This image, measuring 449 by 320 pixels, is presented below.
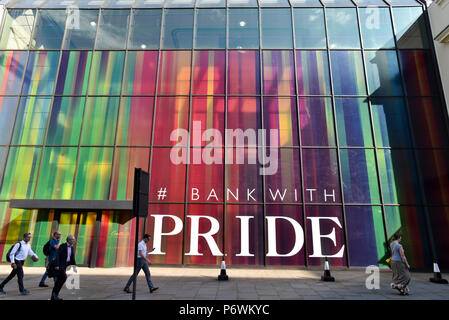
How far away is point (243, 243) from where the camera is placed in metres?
11.9

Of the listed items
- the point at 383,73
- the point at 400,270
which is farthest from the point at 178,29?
the point at 400,270

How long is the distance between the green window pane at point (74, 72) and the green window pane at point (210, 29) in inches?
255

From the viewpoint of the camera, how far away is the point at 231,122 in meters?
13.4

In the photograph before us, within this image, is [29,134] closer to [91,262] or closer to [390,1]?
[91,262]

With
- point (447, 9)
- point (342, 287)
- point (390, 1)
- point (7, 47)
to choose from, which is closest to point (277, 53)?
point (390, 1)

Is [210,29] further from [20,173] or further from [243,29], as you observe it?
[20,173]

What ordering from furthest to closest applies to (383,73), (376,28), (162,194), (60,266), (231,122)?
1. (376,28)
2. (383,73)
3. (231,122)
4. (162,194)
5. (60,266)

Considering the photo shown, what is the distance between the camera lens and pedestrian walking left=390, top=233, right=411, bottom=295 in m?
7.40

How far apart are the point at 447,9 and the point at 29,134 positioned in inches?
892

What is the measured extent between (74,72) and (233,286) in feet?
45.9

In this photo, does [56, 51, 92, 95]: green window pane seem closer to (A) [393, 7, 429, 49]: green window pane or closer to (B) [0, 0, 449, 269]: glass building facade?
(B) [0, 0, 449, 269]: glass building facade

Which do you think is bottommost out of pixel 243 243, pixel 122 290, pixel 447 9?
pixel 122 290

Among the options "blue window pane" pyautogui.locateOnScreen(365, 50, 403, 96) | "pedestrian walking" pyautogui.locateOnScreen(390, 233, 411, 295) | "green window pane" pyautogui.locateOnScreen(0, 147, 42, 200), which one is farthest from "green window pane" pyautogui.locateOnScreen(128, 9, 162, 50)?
"pedestrian walking" pyautogui.locateOnScreen(390, 233, 411, 295)

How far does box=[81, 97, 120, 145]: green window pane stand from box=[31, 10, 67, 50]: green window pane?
4.56 metres
